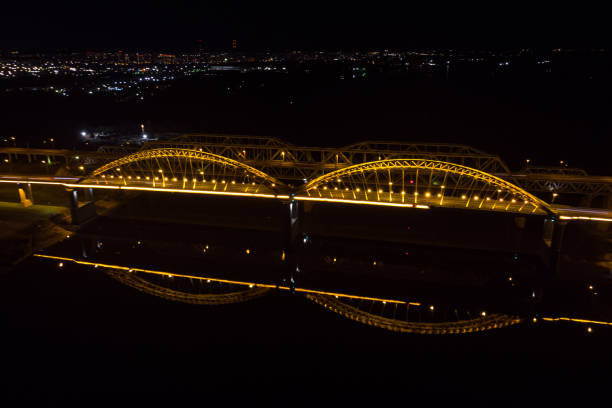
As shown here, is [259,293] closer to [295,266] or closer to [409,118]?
[295,266]

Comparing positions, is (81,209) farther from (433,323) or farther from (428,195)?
(433,323)

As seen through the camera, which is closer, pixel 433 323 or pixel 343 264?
pixel 433 323

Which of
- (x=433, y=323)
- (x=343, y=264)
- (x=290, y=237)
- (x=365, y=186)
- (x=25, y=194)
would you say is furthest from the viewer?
(x=25, y=194)

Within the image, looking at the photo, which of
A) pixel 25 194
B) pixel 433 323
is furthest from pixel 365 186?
pixel 25 194

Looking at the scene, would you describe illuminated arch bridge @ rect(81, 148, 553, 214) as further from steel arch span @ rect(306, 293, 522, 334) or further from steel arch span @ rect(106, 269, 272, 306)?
steel arch span @ rect(306, 293, 522, 334)

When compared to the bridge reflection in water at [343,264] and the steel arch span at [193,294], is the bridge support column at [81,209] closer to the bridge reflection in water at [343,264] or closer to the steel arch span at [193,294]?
the bridge reflection in water at [343,264]
